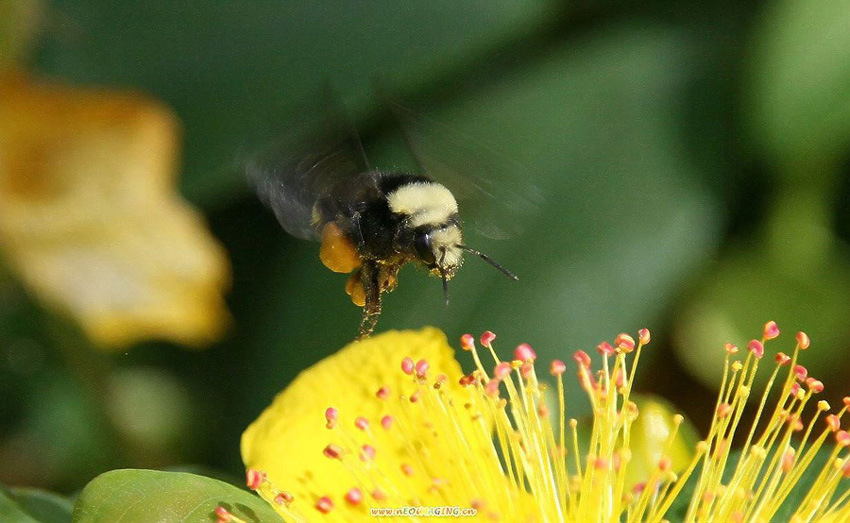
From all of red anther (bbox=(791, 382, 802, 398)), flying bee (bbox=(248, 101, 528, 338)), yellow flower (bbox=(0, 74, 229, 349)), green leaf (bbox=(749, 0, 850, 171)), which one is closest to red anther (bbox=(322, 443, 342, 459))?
flying bee (bbox=(248, 101, 528, 338))

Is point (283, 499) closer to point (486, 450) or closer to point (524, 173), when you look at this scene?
point (486, 450)

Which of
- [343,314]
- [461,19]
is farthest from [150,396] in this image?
[461,19]

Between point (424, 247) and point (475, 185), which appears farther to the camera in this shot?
point (475, 185)

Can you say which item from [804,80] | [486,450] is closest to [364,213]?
[486,450]

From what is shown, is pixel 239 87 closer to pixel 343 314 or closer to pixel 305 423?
pixel 343 314

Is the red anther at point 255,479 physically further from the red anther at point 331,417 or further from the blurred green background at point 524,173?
the blurred green background at point 524,173
